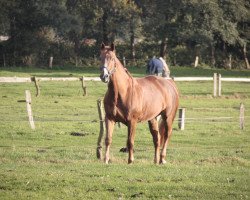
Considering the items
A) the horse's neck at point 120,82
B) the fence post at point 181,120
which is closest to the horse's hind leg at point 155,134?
the horse's neck at point 120,82

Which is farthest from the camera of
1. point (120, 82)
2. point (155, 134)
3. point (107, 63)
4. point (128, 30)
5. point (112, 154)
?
point (128, 30)

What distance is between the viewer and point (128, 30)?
75.7 m

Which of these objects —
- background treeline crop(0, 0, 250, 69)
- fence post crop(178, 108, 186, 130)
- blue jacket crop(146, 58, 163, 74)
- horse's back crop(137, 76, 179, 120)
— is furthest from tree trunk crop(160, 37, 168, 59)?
horse's back crop(137, 76, 179, 120)

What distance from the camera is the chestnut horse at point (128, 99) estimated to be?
16.6 m

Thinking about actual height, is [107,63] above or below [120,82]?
above

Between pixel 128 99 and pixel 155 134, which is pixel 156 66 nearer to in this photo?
pixel 155 134

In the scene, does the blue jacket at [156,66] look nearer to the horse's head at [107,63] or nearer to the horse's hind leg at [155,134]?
the horse's hind leg at [155,134]

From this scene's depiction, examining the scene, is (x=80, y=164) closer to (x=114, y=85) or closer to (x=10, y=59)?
(x=114, y=85)

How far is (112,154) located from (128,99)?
3.66 m

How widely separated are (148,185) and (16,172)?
270 cm

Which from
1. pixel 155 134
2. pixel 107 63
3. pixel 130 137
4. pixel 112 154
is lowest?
pixel 112 154

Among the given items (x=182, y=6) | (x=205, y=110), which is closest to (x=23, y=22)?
(x=182, y=6)

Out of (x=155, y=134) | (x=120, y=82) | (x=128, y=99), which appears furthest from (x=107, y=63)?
(x=155, y=134)

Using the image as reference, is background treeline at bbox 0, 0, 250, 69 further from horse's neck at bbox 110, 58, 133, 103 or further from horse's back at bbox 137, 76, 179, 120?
horse's neck at bbox 110, 58, 133, 103
